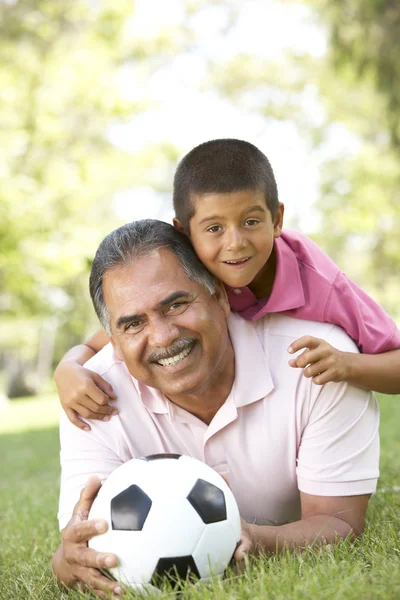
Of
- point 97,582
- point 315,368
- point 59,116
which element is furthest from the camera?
point 59,116

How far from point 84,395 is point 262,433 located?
31.5 inches

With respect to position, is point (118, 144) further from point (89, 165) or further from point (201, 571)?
point (201, 571)

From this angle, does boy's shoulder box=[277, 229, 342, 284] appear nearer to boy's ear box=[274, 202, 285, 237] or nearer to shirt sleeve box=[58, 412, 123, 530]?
boy's ear box=[274, 202, 285, 237]

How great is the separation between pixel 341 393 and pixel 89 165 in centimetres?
1516

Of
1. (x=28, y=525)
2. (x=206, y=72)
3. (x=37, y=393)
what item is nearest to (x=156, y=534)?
(x=28, y=525)

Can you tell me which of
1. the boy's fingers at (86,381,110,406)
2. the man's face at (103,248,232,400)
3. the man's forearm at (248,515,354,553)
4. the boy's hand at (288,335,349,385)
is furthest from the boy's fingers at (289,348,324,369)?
the boy's fingers at (86,381,110,406)

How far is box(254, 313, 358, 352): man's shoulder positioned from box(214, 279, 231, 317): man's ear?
6.8 inches

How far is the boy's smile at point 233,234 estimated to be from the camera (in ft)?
10.7

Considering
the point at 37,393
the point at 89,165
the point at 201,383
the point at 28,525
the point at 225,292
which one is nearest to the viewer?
the point at 201,383

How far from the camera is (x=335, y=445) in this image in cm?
319

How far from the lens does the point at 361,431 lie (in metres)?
3.25

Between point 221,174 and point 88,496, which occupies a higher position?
point 221,174

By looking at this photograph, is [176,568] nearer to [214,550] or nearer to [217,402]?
[214,550]

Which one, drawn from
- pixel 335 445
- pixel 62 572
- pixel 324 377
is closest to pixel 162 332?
pixel 324 377
